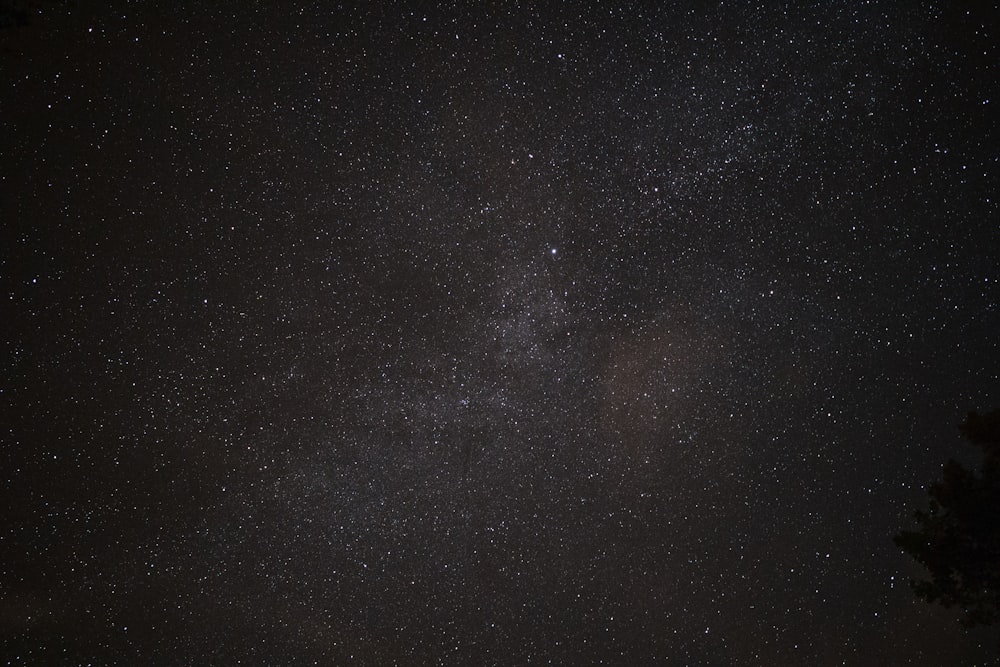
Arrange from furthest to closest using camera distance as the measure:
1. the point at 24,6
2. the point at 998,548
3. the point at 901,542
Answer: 1. the point at 901,542
2. the point at 998,548
3. the point at 24,6

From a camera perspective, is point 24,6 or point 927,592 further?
point 927,592

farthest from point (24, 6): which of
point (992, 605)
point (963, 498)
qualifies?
point (992, 605)

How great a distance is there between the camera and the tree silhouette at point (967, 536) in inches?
194

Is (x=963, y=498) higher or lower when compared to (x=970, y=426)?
lower

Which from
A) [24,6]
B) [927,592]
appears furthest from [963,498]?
[24,6]

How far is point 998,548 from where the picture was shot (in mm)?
4898

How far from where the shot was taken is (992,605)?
4.98 m

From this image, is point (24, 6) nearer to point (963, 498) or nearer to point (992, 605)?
point (963, 498)

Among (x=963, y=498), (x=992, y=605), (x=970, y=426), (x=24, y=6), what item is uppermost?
(x=24, y=6)

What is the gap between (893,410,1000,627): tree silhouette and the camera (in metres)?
4.93

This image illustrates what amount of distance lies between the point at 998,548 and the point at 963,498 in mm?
408

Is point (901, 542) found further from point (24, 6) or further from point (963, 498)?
point (24, 6)

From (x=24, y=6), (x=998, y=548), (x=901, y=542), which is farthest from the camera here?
(x=901, y=542)

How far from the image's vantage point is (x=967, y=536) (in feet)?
16.5
